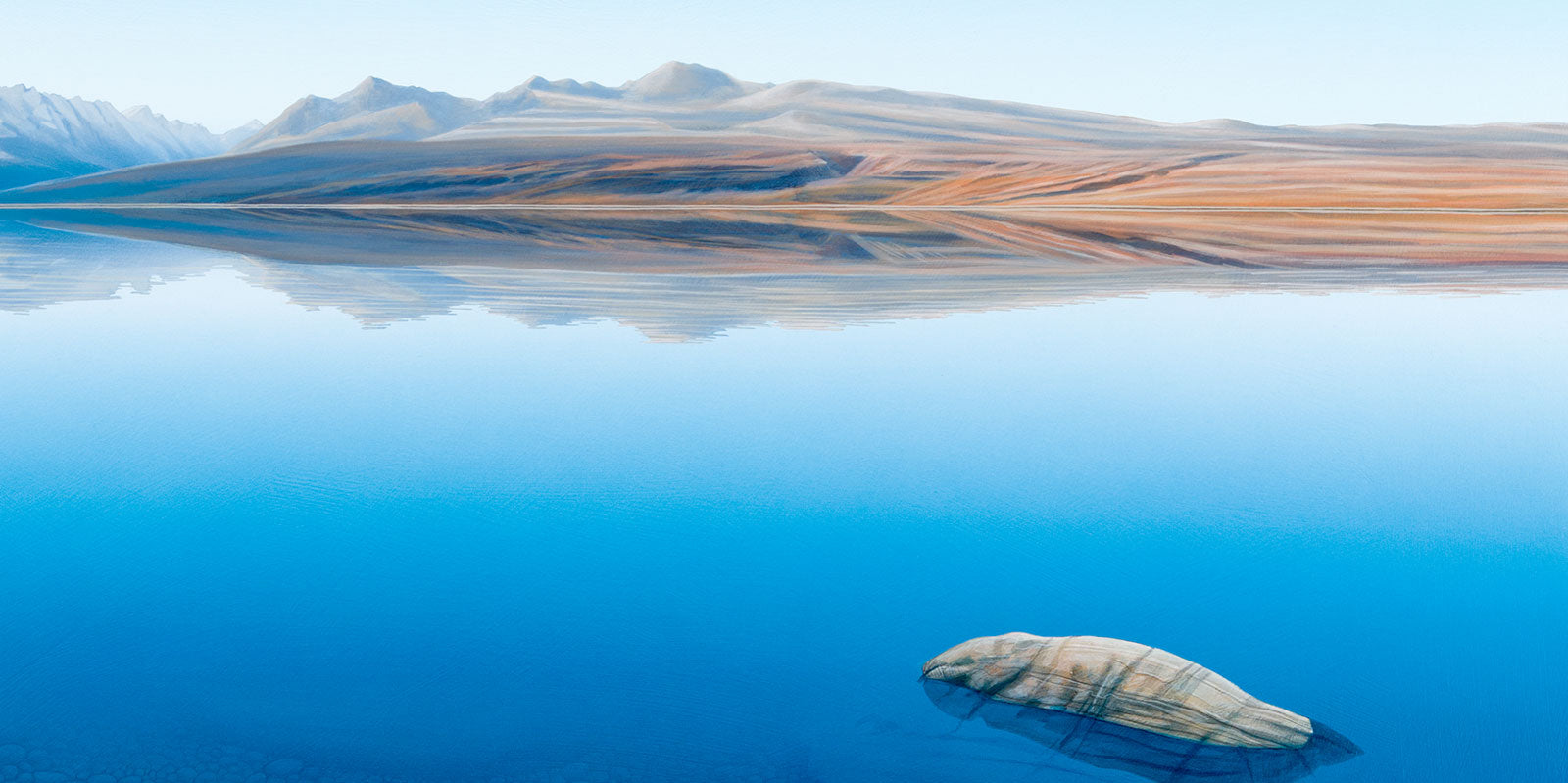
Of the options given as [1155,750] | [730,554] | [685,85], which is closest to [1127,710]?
[1155,750]

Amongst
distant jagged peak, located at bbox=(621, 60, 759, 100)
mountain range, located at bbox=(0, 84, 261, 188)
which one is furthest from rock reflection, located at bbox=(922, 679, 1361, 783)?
mountain range, located at bbox=(0, 84, 261, 188)

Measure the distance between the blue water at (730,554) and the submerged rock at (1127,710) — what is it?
0.30ft

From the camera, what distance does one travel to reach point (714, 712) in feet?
8.22

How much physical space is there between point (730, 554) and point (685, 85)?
208 ft

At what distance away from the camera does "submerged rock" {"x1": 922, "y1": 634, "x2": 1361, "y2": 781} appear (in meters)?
2.31

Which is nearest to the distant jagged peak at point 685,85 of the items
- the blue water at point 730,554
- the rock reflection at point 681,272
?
the rock reflection at point 681,272

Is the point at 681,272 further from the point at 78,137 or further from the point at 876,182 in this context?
the point at 78,137

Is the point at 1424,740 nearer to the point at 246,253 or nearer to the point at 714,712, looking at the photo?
the point at 714,712

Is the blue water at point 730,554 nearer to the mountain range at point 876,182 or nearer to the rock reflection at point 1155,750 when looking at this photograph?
the rock reflection at point 1155,750

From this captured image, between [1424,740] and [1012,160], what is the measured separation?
3388 centimetres

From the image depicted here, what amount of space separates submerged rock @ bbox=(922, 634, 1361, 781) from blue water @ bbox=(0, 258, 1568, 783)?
0.09m

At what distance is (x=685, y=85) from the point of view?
63.8m

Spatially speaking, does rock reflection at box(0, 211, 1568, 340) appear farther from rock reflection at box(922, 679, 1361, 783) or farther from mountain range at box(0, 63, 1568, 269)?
rock reflection at box(922, 679, 1361, 783)

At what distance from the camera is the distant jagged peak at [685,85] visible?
205 ft
